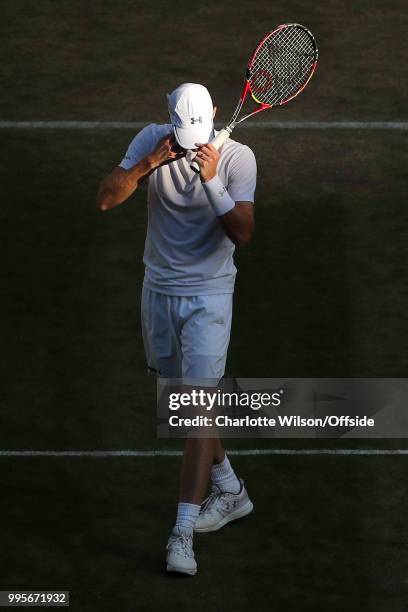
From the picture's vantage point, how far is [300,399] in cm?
1059

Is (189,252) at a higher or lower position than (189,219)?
lower

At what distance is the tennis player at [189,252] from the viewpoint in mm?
8750

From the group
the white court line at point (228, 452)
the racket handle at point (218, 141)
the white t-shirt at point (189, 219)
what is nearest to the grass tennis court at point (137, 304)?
the white court line at point (228, 452)

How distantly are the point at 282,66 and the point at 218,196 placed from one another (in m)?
1.49

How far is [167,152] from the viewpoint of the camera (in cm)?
862

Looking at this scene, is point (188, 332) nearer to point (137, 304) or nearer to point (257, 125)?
point (137, 304)

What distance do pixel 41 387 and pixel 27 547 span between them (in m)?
1.91

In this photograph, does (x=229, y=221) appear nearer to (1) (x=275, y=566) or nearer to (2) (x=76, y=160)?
(1) (x=275, y=566)

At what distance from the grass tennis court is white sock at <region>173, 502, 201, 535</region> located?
0.76 feet

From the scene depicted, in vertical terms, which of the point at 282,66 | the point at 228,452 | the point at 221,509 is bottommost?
the point at 221,509

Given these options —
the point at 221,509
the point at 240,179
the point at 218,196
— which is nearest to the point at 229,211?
the point at 218,196

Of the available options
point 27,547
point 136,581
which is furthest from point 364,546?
point 27,547

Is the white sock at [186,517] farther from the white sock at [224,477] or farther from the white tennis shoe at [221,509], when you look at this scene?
the white sock at [224,477]

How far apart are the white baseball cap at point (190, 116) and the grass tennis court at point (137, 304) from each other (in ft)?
7.40
